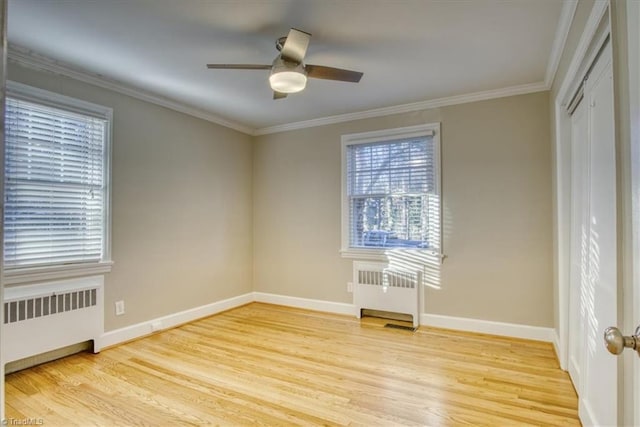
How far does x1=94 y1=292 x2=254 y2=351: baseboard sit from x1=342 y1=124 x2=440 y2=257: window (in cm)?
168

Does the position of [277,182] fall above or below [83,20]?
below

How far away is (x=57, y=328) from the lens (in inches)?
112

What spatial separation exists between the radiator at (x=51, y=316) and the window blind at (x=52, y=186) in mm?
218

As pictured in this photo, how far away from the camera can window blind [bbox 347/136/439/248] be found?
3881 mm

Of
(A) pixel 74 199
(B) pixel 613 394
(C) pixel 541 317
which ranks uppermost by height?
(A) pixel 74 199

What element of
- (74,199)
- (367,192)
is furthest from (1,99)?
(367,192)

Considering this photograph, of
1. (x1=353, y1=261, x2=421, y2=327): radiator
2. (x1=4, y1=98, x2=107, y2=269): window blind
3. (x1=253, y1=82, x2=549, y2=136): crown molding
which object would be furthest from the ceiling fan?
(x1=353, y1=261, x2=421, y2=327): radiator

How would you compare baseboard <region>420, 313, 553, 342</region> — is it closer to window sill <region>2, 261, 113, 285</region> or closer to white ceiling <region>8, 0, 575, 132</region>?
white ceiling <region>8, 0, 575, 132</region>

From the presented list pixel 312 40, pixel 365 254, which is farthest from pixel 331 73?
pixel 365 254

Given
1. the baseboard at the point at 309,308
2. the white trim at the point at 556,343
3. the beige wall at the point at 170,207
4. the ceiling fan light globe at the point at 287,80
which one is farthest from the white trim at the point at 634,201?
the beige wall at the point at 170,207

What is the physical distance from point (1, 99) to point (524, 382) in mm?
3112

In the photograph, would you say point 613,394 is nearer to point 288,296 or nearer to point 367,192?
point 367,192

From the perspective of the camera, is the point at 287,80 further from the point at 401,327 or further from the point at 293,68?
the point at 401,327

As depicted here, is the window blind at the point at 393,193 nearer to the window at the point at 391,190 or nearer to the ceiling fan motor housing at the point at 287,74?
the window at the point at 391,190
